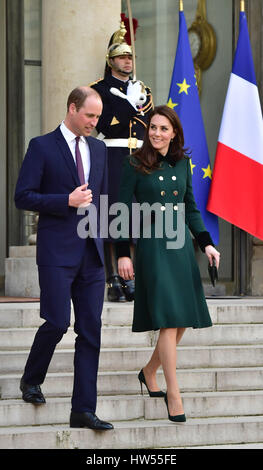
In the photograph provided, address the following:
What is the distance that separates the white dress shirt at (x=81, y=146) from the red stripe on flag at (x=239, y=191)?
12.5ft

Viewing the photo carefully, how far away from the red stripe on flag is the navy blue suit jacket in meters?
3.91

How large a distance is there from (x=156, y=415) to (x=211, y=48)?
5.60 meters

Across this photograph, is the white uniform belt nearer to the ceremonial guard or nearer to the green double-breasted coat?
the ceremonial guard

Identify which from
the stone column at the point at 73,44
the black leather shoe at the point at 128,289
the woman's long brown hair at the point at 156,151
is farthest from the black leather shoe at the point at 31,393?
the stone column at the point at 73,44

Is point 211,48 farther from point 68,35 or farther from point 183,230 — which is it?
point 183,230

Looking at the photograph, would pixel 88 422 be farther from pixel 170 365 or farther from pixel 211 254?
pixel 211 254

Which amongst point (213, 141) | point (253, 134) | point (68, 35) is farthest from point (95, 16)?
point (213, 141)

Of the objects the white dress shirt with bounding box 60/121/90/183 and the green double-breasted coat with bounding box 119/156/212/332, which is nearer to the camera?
the white dress shirt with bounding box 60/121/90/183

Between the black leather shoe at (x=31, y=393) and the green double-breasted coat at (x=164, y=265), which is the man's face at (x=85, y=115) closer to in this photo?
the green double-breasted coat at (x=164, y=265)

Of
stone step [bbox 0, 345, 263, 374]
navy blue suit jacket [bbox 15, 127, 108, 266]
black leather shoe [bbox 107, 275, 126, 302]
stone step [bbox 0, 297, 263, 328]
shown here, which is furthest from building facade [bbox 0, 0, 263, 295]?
navy blue suit jacket [bbox 15, 127, 108, 266]

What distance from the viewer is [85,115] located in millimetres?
6199

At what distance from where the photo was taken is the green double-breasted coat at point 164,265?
6.46 m

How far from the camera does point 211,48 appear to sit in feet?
37.7

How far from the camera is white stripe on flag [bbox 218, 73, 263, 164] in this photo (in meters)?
10.1
